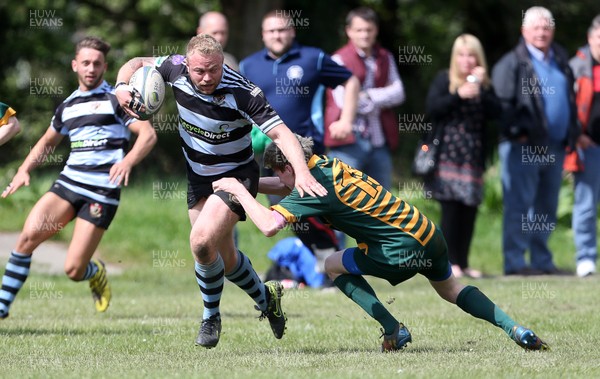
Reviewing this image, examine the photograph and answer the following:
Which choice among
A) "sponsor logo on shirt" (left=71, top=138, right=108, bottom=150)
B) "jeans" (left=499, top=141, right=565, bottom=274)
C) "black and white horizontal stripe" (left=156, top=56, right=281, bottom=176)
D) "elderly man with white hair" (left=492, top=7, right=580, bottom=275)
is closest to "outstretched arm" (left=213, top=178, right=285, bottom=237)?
"black and white horizontal stripe" (left=156, top=56, right=281, bottom=176)

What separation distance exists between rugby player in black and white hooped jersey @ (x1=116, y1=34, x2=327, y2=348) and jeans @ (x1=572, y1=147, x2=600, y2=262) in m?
5.97

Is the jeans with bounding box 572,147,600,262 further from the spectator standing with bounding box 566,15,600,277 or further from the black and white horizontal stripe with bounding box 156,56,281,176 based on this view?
the black and white horizontal stripe with bounding box 156,56,281,176

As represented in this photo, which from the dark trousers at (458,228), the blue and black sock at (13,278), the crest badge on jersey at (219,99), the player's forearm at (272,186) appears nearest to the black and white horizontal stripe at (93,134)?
the blue and black sock at (13,278)

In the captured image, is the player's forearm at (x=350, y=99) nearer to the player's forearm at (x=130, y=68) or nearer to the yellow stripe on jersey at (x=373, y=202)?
the player's forearm at (x=130, y=68)

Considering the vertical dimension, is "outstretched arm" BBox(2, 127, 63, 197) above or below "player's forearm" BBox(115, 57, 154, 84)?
below

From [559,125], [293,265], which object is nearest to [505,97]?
[559,125]

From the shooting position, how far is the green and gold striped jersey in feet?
22.8

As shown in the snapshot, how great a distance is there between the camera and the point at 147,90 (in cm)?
724

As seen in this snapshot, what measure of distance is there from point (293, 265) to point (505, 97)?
10.1ft

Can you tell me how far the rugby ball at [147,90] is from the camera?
7.23m

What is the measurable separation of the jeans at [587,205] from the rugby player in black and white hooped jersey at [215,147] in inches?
235

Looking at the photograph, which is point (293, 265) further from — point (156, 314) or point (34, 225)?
point (34, 225)

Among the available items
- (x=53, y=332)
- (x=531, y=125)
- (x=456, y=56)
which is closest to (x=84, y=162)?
(x=53, y=332)

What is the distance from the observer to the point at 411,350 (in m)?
7.51
